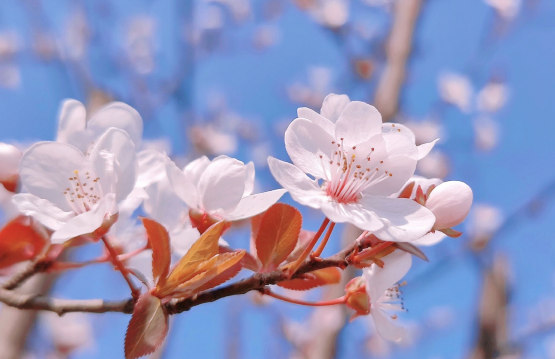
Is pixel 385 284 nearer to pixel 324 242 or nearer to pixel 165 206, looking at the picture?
pixel 324 242

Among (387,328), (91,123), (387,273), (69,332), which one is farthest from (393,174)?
(69,332)

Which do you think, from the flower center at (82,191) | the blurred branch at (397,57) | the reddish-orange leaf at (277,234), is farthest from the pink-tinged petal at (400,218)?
the blurred branch at (397,57)

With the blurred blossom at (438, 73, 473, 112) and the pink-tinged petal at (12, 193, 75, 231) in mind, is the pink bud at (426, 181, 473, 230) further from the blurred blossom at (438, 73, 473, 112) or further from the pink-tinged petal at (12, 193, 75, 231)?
the blurred blossom at (438, 73, 473, 112)

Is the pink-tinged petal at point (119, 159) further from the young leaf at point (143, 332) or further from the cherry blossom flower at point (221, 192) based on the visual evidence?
the young leaf at point (143, 332)

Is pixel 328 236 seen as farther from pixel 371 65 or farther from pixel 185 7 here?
pixel 185 7

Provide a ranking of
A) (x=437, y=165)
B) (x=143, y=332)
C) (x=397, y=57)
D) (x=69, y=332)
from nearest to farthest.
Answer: (x=143, y=332)
(x=397, y=57)
(x=69, y=332)
(x=437, y=165)

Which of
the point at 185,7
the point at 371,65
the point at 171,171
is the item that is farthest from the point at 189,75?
the point at 171,171

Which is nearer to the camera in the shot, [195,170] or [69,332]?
[195,170]
